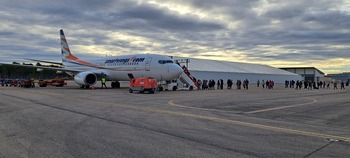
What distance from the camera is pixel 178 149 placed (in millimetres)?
6219

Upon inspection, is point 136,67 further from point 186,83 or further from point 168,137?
point 168,137

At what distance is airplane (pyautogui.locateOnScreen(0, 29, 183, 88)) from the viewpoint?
29.6 meters

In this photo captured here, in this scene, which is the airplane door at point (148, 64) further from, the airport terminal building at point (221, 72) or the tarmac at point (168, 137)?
the airport terminal building at point (221, 72)

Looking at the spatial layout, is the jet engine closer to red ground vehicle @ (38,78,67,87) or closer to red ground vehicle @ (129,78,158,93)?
red ground vehicle @ (129,78,158,93)

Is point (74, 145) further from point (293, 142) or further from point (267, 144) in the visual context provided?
point (293, 142)

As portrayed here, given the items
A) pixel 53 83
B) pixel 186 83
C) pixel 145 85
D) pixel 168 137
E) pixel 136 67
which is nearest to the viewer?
pixel 168 137

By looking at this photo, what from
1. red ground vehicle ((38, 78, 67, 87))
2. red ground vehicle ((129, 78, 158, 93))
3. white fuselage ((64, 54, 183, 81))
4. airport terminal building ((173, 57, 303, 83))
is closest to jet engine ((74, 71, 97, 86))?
white fuselage ((64, 54, 183, 81))

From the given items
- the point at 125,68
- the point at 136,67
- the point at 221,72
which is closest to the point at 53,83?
the point at 125,68

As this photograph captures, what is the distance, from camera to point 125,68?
107 feet

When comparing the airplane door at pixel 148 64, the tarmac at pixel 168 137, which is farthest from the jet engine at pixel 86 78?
the tarmac at pixel 168 137

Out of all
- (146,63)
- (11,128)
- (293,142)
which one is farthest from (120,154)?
(146,63)

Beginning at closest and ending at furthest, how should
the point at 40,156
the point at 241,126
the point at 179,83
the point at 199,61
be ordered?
the point at 40,156
the point at 241,126
the point at 179,83
the point at 199,61

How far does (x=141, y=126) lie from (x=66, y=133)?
2081 millimetres

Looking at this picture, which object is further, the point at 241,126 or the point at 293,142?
the point at 241,126
